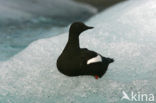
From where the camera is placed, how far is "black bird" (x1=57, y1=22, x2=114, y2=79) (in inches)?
151

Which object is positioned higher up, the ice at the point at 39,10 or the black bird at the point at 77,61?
the ice at the point at 39,10

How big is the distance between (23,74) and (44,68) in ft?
0.82

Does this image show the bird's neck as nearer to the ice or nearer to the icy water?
the icy water

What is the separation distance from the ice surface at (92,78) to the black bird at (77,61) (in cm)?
11

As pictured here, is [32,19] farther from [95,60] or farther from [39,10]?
[95,60]

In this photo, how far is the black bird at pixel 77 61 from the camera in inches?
151

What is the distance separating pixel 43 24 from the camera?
8219mm

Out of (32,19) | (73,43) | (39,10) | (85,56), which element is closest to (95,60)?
(85,56)

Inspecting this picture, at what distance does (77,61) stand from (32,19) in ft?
17.0

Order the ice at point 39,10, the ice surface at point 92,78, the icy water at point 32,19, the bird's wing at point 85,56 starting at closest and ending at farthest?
1. the ice surface at point 92,78
2. the bird's wing at point 85,56
3. the icy water at point 32,19
4. the ice at point 39,10

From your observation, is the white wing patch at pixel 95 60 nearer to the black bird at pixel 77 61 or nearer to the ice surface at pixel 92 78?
the black bird at pixel 77 61

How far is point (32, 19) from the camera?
8.84 meters

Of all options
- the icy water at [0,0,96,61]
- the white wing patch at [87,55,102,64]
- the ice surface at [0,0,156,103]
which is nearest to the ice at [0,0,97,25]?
the icy water at [0,0,96,61]

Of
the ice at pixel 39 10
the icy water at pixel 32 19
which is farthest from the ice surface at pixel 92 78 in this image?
the ice at pixel 39 10
